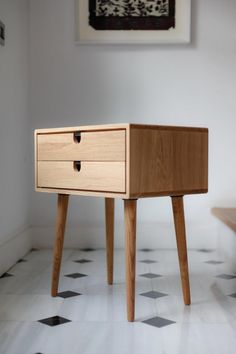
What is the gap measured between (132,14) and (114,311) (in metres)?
1.91

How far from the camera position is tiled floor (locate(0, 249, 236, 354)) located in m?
1.45

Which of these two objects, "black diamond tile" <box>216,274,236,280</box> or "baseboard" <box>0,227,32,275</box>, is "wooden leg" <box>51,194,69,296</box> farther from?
"black diamond tile" <box>216,274,236,280</box>

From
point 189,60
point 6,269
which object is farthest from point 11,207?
point 189,60

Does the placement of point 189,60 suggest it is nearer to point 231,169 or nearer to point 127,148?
point 231,169

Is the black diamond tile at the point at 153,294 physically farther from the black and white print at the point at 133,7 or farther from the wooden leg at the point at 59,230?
the black and white print at the point at 133,7

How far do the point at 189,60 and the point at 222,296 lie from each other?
1.59 metres

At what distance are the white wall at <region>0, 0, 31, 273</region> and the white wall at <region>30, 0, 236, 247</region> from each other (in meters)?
0.16

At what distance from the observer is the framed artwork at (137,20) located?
2.95 m

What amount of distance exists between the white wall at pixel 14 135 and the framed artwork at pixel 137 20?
424 mm

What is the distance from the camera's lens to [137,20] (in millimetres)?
2959

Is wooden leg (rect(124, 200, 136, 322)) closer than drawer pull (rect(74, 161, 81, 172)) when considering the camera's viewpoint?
Yes

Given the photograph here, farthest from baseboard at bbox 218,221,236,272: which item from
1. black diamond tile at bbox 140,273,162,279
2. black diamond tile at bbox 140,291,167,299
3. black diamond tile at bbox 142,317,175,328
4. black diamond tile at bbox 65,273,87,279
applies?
black diamond tile at bbox 142,317,175,328

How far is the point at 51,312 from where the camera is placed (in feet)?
5.75

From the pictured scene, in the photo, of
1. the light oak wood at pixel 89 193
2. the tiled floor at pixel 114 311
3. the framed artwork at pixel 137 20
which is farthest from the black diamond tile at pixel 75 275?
the framed artwork at pixel 137 20
